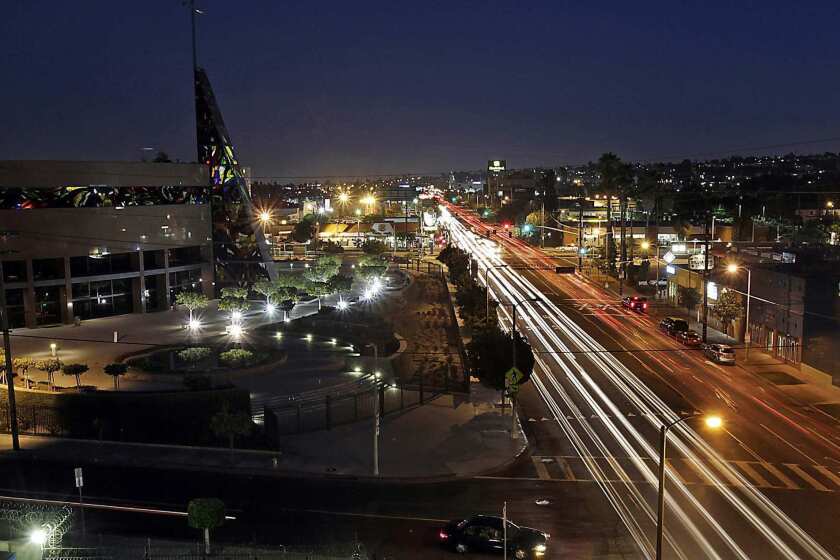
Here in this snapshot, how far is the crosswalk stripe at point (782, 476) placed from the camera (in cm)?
2217

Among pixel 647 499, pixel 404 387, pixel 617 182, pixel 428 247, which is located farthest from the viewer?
pixel 428 247

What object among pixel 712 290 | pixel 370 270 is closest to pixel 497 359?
pixel 712 290

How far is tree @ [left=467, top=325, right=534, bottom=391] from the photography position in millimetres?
30953

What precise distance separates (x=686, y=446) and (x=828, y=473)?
4403 millimetres

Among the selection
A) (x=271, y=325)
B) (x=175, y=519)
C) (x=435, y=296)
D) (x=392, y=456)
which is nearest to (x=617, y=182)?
(x=435, y=296)

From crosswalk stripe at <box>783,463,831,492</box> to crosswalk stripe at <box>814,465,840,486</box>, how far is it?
493 mm

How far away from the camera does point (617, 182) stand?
74.9 m

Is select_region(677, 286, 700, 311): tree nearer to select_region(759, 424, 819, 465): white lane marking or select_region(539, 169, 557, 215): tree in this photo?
select_region(759, 424, 819, 465): white lane marking

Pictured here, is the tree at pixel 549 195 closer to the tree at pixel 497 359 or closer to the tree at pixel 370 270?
the tree at pixel 370 270

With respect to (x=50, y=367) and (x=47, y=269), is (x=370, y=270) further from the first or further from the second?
(x=50, y=367)

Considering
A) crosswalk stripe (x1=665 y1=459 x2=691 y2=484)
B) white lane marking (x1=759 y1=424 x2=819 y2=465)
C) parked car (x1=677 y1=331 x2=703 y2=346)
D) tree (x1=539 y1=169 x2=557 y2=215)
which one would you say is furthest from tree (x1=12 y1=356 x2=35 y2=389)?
tree (x1=539 y1=169 x2=557 y2=215)

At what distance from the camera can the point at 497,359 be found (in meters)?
30.9

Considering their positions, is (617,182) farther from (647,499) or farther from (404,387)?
(647,499)

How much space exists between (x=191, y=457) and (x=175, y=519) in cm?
471
